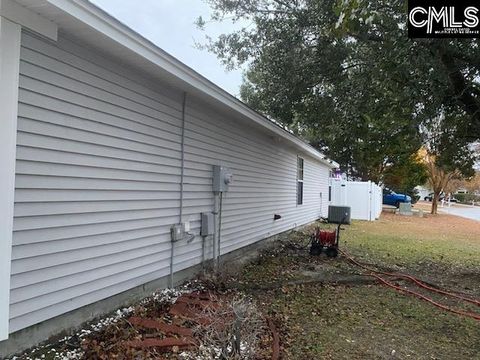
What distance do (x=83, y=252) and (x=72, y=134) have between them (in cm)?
108

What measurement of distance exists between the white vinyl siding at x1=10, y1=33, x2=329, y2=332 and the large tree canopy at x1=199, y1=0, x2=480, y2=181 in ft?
8.34

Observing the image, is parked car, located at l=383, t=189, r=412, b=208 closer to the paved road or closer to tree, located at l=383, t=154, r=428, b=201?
tree, located at l=383, t=154, r=428, b=201

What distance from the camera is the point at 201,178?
243 inches

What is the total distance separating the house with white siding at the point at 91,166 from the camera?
3.01 m

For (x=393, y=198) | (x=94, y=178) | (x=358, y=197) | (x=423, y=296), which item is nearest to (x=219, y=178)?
(x=94, y=178)

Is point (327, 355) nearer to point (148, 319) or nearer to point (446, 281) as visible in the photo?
point (148, 319)

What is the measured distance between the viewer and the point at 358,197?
19.7 meters

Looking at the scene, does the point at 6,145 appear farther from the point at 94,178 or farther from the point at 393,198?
the point at 393,198

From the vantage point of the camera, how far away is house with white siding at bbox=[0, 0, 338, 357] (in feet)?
9.87

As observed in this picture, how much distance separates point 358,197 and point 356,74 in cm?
1307

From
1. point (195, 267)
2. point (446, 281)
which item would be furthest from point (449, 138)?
point (195, 267)

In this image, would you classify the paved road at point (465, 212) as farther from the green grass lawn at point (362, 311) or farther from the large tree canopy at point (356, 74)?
the large tree canopy at point (356, 74)

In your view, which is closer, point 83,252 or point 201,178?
point 83,252

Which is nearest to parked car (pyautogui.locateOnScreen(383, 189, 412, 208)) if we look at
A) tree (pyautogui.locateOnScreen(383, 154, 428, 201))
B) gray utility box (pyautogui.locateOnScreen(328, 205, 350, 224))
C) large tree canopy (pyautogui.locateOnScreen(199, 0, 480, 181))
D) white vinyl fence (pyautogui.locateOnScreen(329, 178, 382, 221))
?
tree (pyautogui.locateOnScreen(383, 154, 428, 201))
